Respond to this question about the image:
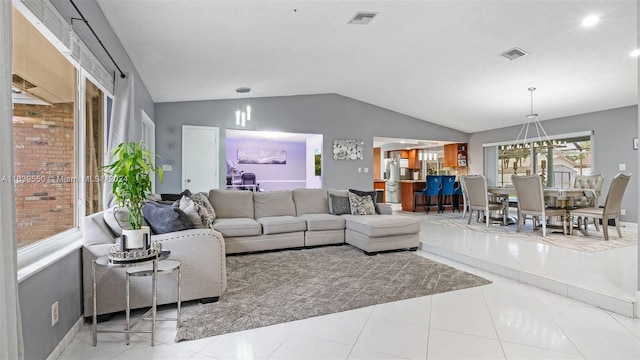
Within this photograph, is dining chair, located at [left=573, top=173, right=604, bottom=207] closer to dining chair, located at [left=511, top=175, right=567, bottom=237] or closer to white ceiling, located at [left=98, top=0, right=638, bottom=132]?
dining chair, located at [left=511, top=175, right=567, bottom=237]

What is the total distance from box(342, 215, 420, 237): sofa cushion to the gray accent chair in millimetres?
2025

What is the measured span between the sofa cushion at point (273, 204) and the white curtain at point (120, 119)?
1.98 metres

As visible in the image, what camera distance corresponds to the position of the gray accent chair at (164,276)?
224cm

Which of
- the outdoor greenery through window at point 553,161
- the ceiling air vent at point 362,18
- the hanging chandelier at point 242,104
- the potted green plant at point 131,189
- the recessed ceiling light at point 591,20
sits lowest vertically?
the potted green plant at point 131,189

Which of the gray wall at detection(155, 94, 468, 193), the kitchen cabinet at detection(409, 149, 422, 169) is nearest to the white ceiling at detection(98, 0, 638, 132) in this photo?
the gray wall at detection(155, 94, 468, 193)

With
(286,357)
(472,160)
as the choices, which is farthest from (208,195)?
(472,160)

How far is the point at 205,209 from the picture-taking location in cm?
390

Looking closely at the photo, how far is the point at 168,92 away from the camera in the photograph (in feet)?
18.2

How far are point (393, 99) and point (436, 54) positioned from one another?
2.52m

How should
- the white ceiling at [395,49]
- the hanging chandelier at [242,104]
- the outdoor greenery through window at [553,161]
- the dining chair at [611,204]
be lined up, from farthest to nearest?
the outdoor greenery through window at [553,161] → the hanging chandelier at [242,104] → the dining chair at [611,204] → the white ceiling at [395,49]

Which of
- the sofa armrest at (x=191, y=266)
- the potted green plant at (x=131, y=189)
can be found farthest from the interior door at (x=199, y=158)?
the potted green plant at (x=131, y=189)

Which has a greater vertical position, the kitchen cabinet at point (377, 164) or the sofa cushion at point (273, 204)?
the kitchen cabinet at point (377, 164)

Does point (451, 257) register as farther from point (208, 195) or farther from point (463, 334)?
point (208, 195)

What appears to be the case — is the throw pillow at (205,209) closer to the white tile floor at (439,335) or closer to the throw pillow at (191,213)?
the throw pillow at (191,213)
